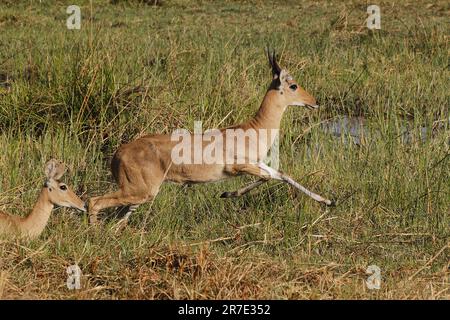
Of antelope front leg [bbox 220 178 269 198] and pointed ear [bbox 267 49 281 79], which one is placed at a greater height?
pointed ear [bbox 267 49 281 79]

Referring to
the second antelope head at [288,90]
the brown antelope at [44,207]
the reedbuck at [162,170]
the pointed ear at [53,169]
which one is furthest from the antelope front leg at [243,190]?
the pointed ear at [53,169]

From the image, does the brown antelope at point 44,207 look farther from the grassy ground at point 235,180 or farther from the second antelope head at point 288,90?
the second antelope head at point 288,90

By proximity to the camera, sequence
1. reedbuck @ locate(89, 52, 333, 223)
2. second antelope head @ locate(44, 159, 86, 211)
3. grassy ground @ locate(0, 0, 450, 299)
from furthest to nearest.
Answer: reedbuck @ locate(89, 52, 333, 223) → second antelope head @ locate(44, 159, 86, 211) → grassy ground @ locate(0, 0, 450, 299)

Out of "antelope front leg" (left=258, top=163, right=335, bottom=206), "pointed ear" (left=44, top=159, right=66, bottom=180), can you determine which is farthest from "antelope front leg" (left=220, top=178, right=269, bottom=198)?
"pointed ear" (left=44, top=159, right=66, bottom=180)

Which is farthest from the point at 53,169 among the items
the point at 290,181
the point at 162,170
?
the point at 290,181

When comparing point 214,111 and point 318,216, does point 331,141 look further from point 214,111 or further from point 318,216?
point 318,216

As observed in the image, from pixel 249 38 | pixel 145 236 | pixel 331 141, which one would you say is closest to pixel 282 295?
pixel 145 236

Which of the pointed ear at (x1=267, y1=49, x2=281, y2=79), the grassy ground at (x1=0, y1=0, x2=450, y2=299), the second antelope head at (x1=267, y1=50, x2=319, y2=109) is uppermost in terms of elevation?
the pointed ear at (x1=267, y1=49, x2=281, y2=79)

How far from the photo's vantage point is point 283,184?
278 inches

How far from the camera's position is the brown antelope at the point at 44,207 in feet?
19.3

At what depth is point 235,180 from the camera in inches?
287

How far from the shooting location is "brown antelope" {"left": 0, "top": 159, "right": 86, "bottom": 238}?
19.3 ft

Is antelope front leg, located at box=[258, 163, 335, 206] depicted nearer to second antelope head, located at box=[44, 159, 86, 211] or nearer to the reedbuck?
the reedbuck

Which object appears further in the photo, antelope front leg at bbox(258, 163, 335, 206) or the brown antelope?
antelope front leg at bbox(258, 163, 335, 206)
